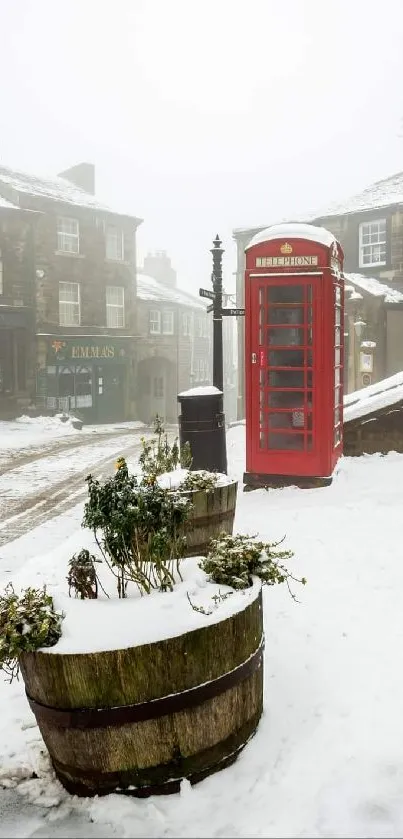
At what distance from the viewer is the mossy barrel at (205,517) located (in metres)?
4.98

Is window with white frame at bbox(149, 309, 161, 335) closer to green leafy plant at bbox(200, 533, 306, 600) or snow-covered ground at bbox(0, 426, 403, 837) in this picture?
snow-covered ground at bbox(0, 426, 403, 837)

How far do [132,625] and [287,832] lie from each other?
3.43 ft

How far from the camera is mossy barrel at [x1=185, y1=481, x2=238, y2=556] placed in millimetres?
4984

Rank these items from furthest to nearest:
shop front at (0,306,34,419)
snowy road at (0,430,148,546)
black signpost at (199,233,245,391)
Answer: shop front at (0,306,34,419) → snowy road at (0,430,148,546) → black signpost at (199,233,245,391)

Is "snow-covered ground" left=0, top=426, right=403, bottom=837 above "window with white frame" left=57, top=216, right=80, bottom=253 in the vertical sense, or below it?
below

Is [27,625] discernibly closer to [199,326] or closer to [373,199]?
[373,199]

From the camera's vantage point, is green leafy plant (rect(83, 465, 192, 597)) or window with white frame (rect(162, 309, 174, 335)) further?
window with white frame (rect(162, 309, 174, 335))

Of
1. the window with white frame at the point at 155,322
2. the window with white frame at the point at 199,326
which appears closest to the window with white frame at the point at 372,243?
the window with white frame at the point at 155,322

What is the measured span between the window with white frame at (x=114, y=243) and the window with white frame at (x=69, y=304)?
286 cm

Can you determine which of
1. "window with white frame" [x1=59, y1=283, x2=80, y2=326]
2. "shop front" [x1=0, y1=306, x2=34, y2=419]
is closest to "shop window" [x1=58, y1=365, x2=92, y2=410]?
"shop front" [x1=0, y1=306, x2=34, y2=419]

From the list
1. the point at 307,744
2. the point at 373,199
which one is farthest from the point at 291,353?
the point at 373,199

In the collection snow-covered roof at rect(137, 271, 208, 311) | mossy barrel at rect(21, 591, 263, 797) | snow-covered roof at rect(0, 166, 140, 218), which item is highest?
snow-covered roof at rect(0, 166, 140, 218)

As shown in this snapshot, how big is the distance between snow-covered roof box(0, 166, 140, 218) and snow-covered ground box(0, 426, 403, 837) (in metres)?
26.0

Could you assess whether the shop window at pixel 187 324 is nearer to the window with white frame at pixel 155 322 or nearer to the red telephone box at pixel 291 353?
the window with white frame at pixel 155 322
